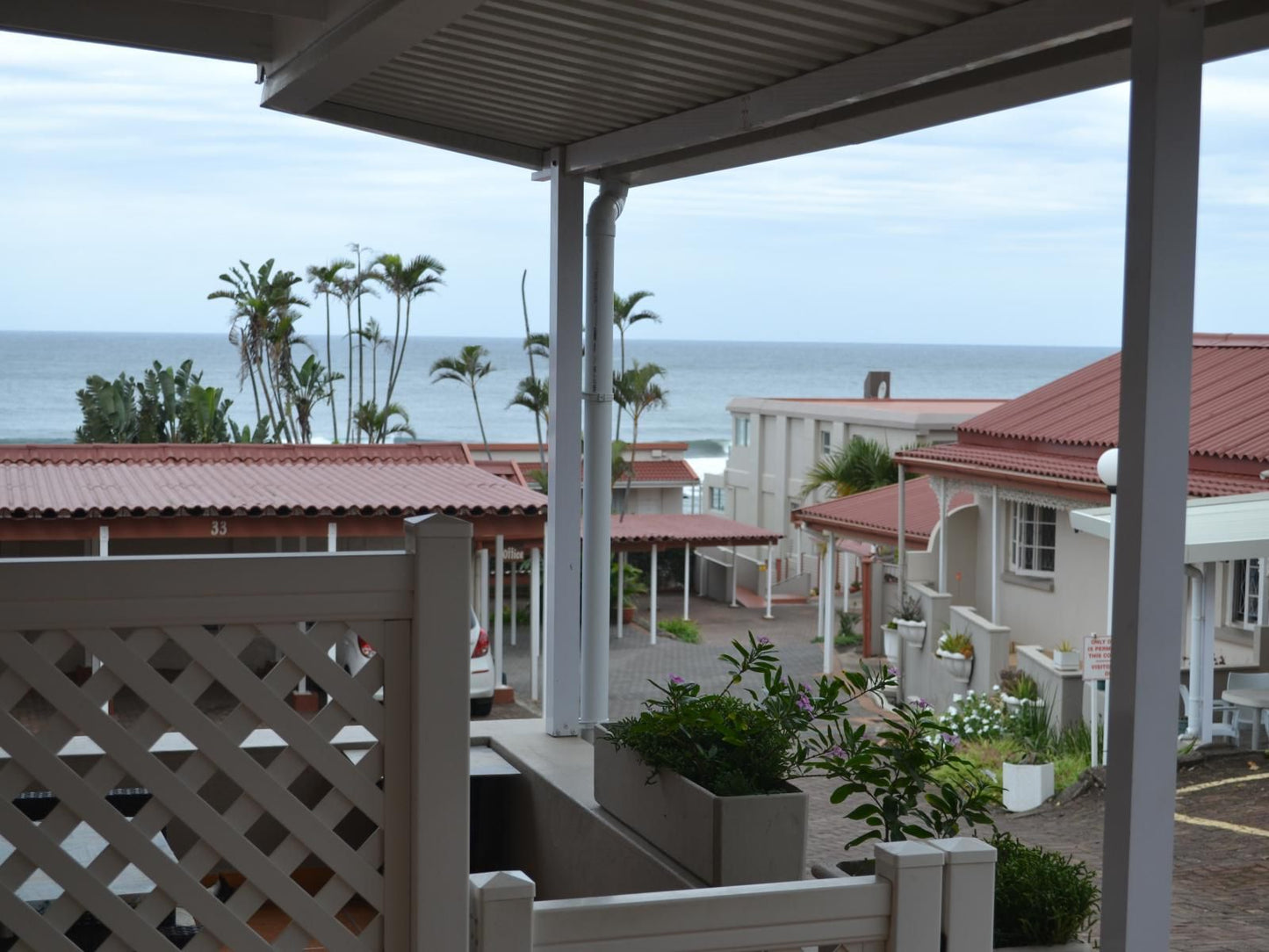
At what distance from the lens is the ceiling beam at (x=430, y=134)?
5363mm

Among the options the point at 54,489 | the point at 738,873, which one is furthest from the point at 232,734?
the point at 54,489

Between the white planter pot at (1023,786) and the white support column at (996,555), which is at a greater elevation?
the white support column at (996,555)

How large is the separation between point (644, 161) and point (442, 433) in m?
66.7

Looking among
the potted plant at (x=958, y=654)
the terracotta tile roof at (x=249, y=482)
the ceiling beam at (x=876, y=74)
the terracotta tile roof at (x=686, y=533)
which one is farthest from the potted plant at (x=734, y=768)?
the terracotta tile roof at (x=686, y=533)

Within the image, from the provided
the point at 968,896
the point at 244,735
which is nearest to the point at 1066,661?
the point at 968,896

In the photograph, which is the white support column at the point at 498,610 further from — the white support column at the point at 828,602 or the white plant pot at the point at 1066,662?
the white support column at the point at 828,602

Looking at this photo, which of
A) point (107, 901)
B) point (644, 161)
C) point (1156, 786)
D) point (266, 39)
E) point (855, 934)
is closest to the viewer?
point (107, 901)

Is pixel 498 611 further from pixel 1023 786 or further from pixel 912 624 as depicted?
pixel 912 624

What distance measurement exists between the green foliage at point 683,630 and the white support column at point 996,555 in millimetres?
12047

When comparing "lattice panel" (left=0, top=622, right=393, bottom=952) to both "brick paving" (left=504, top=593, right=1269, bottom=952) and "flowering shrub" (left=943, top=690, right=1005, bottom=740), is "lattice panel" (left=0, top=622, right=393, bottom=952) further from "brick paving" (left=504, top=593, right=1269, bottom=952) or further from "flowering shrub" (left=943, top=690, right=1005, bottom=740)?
"flowering shrub" (left=943, top=690, right=1005, bottom=740)

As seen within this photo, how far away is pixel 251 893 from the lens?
2018 mm

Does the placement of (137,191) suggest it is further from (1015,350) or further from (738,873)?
(1015,350)

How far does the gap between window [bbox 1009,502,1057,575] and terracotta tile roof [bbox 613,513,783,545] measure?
10.7m

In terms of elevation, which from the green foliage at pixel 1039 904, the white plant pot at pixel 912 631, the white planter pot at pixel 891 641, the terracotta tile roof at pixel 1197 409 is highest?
the terracotta tile roof at pixel 1197 409
